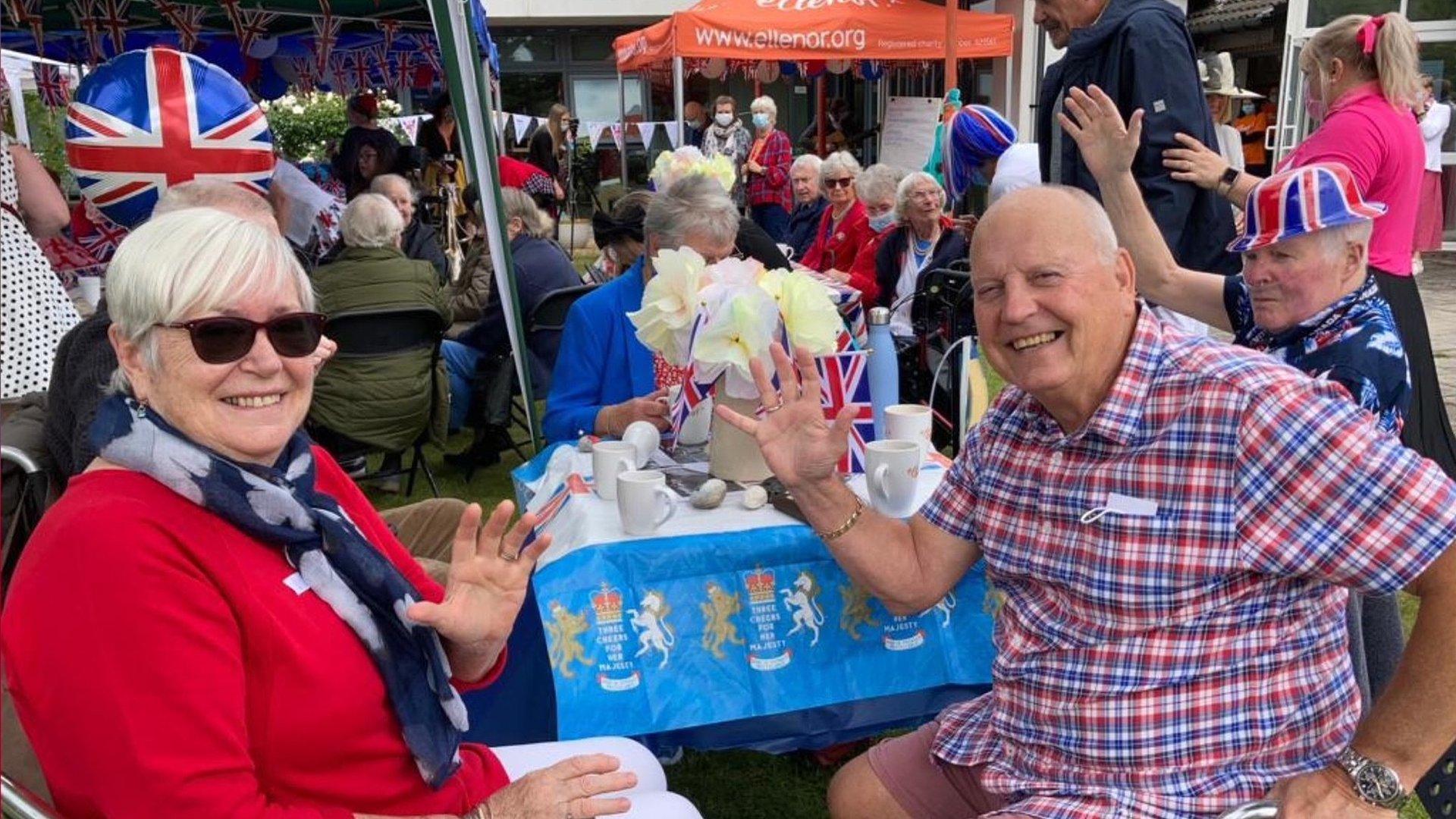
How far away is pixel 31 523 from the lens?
2092 mm

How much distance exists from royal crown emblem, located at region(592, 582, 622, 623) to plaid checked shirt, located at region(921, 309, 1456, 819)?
697mm

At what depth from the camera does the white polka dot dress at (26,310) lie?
8.83 ft

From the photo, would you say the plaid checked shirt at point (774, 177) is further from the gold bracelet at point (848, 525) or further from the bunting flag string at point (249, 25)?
the gold bracelet at point (848, 525)

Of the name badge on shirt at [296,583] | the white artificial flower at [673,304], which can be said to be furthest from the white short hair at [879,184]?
the name badge on shirt at [296,583]

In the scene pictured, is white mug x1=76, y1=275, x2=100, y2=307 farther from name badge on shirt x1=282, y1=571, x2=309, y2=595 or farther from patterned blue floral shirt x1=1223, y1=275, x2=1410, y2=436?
patterned blue floral shirt x1=1223, y1=275, x2=1410, y2=436

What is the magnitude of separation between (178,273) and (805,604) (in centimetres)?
119

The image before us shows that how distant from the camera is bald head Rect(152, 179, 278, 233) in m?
2.45

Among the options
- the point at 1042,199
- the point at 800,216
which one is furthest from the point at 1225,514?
the point at 800,216

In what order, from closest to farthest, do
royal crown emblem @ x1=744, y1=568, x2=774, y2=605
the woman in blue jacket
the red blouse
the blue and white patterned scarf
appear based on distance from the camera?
the blue and white patterned scarf < royal crown emblem @ x1=744, y1=568, x2=774, y2=605 < the woman in blue jacket < the red blouse

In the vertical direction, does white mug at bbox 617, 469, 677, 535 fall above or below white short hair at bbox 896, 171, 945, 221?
below

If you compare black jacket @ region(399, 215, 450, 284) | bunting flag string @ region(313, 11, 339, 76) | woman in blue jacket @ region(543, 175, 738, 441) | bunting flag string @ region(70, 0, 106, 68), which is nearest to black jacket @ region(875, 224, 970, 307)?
woman in blue jacket @ region(543, 175, 738, 441)

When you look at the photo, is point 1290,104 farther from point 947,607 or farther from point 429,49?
point 947,607

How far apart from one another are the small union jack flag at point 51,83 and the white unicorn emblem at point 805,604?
10048 mm

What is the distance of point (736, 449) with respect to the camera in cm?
222
